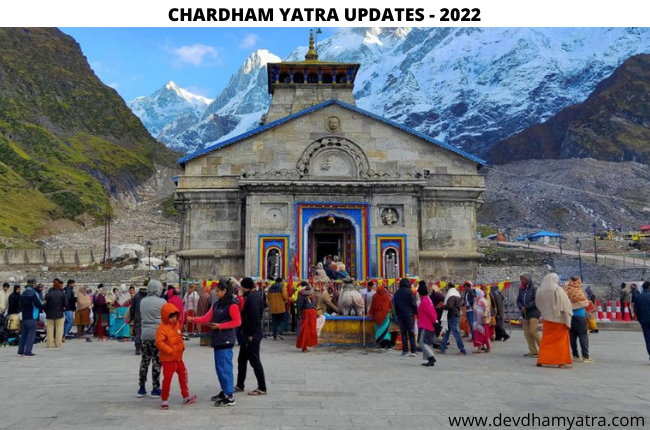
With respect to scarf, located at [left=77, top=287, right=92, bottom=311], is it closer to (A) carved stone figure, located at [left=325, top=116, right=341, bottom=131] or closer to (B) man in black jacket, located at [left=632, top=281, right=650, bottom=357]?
(A) carved stone figure, located at [left=325, top=116, right=341, bottom=131]

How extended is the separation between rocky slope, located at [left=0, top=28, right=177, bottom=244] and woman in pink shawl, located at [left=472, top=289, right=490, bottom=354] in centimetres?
6982

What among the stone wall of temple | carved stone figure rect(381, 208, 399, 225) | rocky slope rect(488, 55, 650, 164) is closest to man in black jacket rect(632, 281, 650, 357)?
carved stone figure rect(381, 208, 399, 225)

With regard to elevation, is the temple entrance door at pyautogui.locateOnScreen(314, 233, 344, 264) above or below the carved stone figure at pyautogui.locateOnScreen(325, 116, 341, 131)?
below

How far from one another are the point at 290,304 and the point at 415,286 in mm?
3976

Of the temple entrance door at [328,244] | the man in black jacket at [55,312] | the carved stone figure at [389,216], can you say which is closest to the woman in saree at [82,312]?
the man in black jacket at [55,312]

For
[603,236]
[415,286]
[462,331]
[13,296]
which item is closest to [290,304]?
[415,286]

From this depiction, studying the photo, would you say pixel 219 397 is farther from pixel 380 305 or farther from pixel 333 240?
pixel 333 240

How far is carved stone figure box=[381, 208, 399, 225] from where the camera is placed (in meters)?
26.8

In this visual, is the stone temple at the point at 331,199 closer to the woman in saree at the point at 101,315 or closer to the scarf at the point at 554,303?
the woman in saree at the point at 101,315

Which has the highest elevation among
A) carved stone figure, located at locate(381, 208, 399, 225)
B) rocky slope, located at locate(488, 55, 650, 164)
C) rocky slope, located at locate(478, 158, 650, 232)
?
rocky slope, located at locate(488, 55, 650, 164)

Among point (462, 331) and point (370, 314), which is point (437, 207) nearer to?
point (462, 331)

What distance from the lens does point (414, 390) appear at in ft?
31.1

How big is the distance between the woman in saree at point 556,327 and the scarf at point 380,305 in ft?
13.7

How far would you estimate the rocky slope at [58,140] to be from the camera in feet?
307
